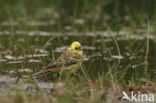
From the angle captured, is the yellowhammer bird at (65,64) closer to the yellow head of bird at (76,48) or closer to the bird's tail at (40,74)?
the bird's tail at (40,74)

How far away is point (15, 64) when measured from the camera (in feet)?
25.8

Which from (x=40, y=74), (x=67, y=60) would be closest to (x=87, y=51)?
(x=67, y=60)

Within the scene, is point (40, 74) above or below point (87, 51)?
below


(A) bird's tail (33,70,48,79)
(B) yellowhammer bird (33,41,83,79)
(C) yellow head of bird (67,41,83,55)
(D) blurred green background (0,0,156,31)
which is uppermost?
(D) blurred green background (0,0,156,31)

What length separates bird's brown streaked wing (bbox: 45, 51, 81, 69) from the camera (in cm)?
671

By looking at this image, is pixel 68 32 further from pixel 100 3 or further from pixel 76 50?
pixel 76 50

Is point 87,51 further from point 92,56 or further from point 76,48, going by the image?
point 76,48

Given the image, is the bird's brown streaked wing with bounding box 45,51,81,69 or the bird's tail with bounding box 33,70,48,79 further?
the bird's tail with bounding box 33,70,48,79

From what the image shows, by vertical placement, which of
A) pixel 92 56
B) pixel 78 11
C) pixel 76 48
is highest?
pixel 78 11

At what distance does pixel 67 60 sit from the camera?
22.6 ft

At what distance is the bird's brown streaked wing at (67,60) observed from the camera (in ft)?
22.0

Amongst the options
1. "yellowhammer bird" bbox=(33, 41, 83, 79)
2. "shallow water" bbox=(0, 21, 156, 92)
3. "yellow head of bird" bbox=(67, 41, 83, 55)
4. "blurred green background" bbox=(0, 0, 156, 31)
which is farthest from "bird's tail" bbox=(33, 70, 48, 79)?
"blurred green background" bbox=(0, 0, 156, 31)

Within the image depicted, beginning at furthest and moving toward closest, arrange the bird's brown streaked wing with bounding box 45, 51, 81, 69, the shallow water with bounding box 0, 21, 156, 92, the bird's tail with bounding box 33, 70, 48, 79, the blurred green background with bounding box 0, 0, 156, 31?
the blurred green background with bounding box 0, 0, 156, 31
the shallow water with bounding box 0, 21, 156, 92
the bird's tail with bounding box 33, 70, 48, 79
the bird's brown streaked wing with bounding box 45, 51, 81, 69

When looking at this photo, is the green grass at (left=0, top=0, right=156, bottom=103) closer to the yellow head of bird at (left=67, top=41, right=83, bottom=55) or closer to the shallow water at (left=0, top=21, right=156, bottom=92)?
the shallow water at (left=0, top=21, right=156, bottom=92)
